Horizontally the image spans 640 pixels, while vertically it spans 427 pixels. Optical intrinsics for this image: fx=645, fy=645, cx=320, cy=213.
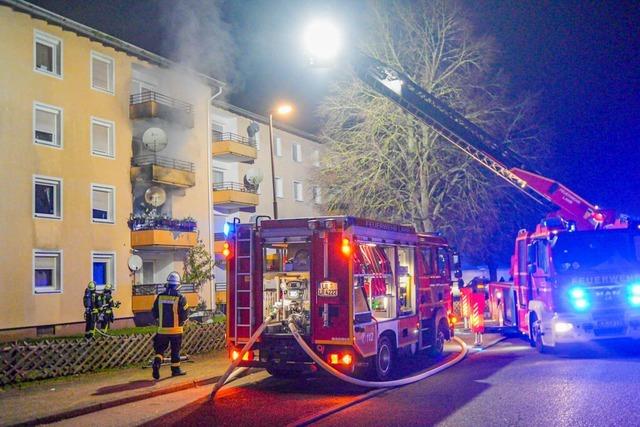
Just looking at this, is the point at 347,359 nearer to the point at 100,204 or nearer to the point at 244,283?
the point at 244,283

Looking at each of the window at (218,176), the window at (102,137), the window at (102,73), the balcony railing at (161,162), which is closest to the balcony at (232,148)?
the window at (218,176)

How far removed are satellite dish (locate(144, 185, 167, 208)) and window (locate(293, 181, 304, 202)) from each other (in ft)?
46.7

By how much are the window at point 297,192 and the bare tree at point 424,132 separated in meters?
12.2

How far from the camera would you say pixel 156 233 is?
25281 millimetres

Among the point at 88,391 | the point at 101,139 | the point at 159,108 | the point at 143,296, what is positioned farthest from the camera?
the point at 159,108

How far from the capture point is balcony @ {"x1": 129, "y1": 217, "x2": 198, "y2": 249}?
25.3 meters

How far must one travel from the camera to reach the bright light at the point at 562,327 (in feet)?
43.3

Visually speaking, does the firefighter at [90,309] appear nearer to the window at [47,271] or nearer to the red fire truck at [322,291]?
the window at [47,271]

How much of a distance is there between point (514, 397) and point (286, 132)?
31.7 metres

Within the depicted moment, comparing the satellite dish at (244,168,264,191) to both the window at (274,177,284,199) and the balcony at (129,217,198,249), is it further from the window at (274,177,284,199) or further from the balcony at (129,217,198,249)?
the balcony at (129,217,198,249)

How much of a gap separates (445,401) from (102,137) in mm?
19694

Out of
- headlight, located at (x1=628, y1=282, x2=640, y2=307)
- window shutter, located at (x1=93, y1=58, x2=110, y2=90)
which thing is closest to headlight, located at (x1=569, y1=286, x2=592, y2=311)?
headlight, located at (x1=628, y1=282, x2=640, y2=307)

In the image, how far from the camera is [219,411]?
9.07 m

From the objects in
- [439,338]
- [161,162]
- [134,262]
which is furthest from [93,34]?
[439,338]
